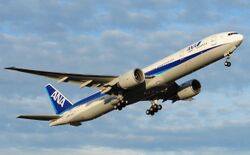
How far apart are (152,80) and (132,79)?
197 cm

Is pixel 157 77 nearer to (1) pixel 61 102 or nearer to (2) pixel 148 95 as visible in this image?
(2) pixel 148 95

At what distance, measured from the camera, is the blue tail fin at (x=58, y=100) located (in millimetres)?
68250

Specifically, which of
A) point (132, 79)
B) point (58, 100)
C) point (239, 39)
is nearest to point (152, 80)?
point (132, 79)

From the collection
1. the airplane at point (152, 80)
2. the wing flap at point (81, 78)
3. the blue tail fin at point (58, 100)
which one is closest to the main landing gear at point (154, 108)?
the airplane at point (152, 80)

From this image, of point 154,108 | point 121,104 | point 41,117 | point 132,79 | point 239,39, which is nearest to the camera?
point 239,39

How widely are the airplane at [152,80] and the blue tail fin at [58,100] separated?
3.26m

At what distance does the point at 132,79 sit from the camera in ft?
187

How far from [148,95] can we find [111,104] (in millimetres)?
3516

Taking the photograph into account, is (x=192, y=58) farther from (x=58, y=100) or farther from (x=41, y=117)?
(x=58, y=100)

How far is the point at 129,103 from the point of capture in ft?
199

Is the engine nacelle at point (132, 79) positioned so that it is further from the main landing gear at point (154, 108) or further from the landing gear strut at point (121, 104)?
the main landing gear at point (154, 108)

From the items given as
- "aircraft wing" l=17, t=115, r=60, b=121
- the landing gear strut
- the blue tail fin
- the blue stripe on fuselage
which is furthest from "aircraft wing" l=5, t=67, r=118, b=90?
the blue tail fin

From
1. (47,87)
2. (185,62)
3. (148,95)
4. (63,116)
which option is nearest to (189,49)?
(185,62)

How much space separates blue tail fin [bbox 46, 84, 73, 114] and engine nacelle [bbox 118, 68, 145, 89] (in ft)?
37.0
